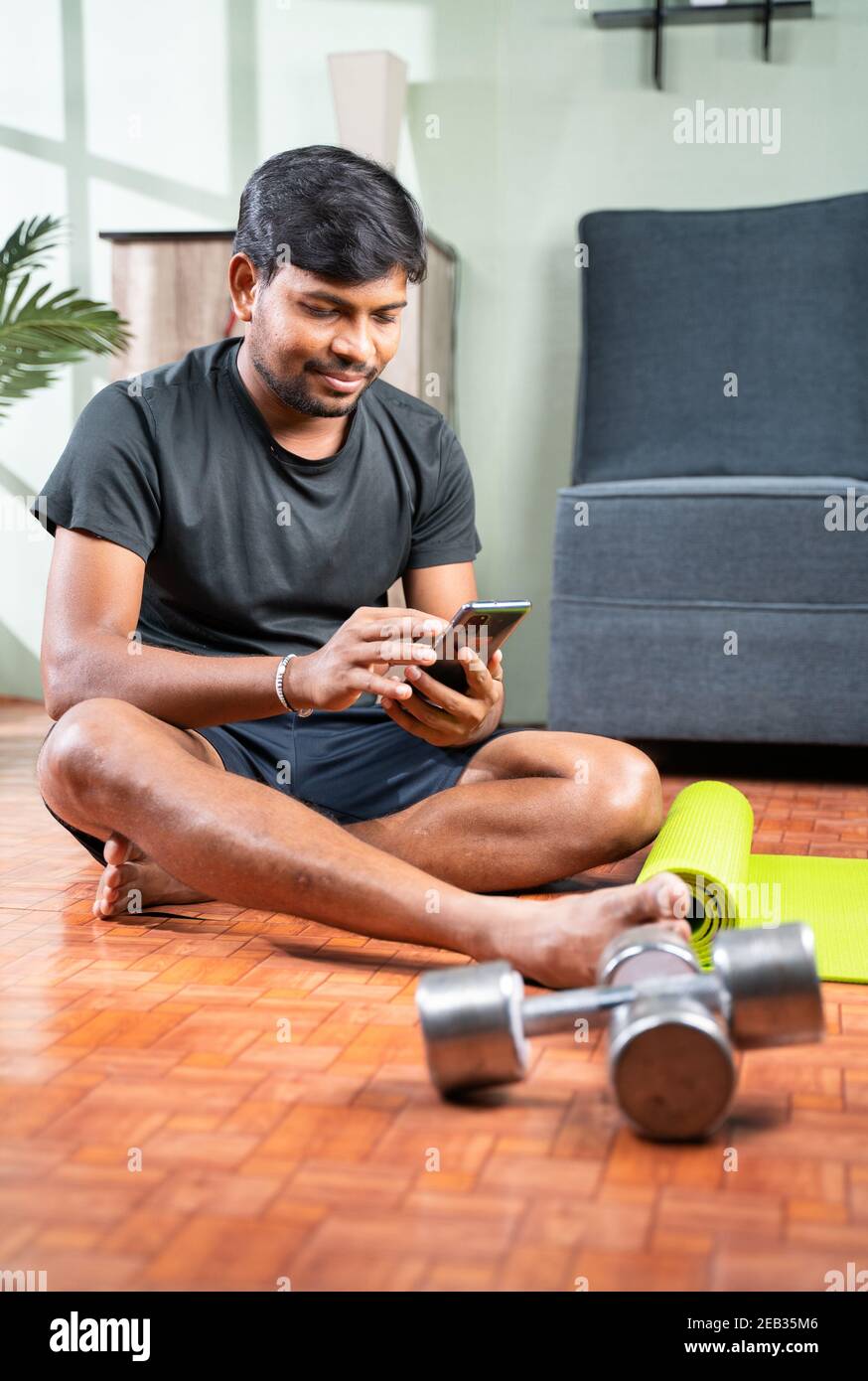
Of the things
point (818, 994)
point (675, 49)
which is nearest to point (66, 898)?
point (818, 994)

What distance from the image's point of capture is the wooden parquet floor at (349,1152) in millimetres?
817

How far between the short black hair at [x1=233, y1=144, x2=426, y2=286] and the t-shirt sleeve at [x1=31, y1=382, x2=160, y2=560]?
233mm

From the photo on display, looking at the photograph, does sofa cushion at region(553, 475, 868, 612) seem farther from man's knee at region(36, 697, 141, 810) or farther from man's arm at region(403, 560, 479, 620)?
man's knee at region(36, 697, 141, 810)

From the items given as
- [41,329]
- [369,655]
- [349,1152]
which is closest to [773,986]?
[349,1152]

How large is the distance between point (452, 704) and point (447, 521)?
0.41m

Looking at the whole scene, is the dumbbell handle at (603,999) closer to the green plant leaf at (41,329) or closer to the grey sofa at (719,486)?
the grey sofa at (719,486)

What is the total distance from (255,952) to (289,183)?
847 mm

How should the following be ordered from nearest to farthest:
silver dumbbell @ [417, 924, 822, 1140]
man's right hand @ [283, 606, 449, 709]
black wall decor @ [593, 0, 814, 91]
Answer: silver dumbbell @ [417, 924, 822, 1140] → man's right hand @ [283, 606, 449, 709] → black wall decor @ [593, 0, 814, 91]

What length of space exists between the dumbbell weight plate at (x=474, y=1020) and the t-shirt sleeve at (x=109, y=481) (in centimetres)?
72

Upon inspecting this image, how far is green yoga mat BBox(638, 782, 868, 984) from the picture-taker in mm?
1372

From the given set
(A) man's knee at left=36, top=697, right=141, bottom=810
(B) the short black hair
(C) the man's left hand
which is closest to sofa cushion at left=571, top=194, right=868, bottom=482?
(B) the short black hair

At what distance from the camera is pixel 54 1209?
2.89 ft

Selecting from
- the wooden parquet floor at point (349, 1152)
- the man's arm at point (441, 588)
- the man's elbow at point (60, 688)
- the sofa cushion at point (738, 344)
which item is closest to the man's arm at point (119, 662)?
A: the man's elbow at point (60, 688)
